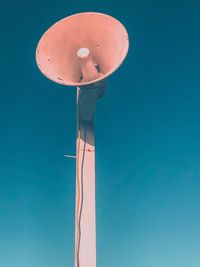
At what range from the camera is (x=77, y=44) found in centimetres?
259

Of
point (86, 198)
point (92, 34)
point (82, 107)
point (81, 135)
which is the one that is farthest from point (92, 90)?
point (86, 198)

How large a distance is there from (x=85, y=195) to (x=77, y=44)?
48.2 inches

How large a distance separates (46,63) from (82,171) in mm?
864

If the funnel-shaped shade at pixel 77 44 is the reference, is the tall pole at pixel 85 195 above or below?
below

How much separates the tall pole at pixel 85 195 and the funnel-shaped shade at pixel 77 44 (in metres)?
0.32

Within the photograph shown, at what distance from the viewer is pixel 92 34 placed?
253 cm

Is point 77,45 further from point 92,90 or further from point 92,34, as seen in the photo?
point 92,90

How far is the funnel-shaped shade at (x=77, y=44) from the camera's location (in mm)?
2369

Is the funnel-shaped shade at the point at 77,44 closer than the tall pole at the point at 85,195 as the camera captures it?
No

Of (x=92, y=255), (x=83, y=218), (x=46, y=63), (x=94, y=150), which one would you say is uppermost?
(x=46, y=63)

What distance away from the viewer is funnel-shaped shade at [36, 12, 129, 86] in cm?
237

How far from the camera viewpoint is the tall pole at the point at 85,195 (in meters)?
2.11

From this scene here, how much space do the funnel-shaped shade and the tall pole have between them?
0.32 metres

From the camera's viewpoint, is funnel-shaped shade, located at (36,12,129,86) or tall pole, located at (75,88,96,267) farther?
funnel-shaped shade, located at (36,12,129,86)
